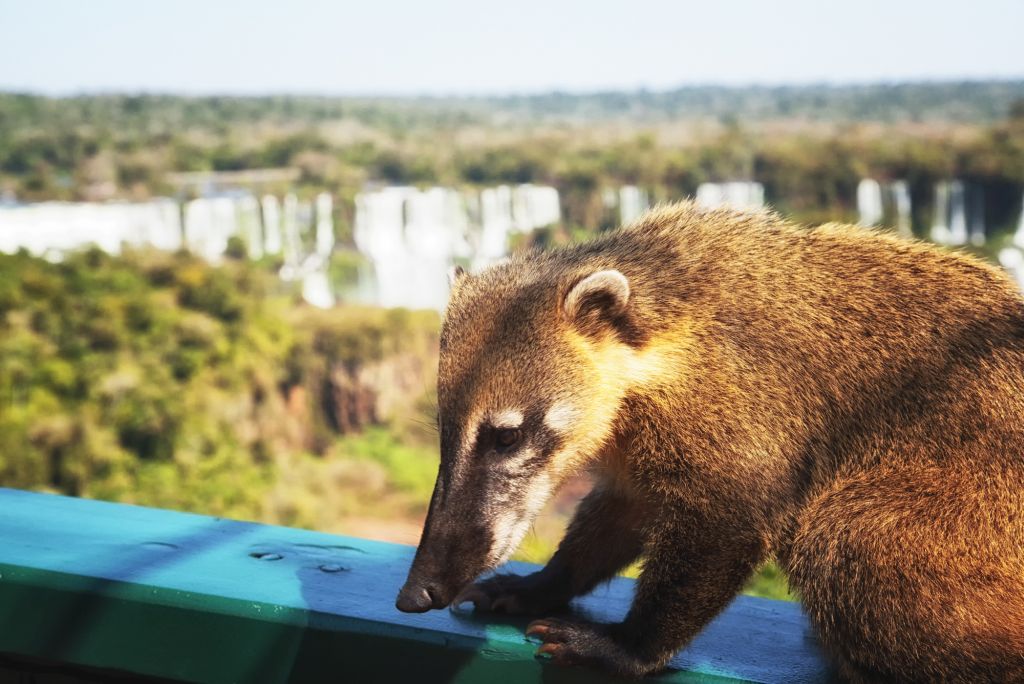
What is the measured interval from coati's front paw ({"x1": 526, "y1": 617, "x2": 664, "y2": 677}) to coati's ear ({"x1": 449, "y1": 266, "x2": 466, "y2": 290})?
105cm

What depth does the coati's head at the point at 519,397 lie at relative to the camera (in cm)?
264

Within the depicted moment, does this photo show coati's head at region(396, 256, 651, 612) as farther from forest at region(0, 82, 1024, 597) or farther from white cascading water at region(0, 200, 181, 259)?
white cascading water at region(0, 200, 181, 259)

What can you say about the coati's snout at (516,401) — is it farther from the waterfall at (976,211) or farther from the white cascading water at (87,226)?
the waterfall at (976,211)

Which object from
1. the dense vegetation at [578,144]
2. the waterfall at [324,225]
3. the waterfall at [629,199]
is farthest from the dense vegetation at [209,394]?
the waterfall at [629,199]

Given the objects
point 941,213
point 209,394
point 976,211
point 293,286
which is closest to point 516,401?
point 209,394

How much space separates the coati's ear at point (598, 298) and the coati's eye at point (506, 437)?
0.33 meters

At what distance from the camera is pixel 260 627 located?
2.18 m

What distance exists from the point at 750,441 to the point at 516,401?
22.2 inches

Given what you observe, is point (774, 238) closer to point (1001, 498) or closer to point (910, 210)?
point (1001, 498)

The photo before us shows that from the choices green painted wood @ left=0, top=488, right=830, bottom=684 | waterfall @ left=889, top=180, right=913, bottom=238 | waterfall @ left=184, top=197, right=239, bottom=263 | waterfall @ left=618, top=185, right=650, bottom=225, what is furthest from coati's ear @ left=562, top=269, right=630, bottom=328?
waterfall @ left=889, top=180, right=913, bottom=238

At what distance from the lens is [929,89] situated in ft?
249

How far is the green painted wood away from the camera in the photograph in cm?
215

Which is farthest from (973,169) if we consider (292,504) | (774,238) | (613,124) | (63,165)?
(774,238)

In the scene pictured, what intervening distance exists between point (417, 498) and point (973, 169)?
3479cm
